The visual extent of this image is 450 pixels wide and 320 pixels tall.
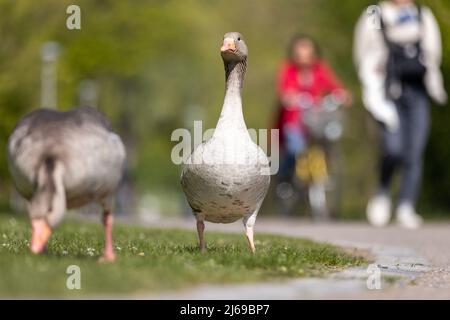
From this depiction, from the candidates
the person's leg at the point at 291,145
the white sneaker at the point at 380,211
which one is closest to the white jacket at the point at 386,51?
the white sneaker at the point at 380,211

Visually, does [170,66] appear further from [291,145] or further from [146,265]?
[146,265]

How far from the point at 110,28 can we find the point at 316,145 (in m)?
19.5

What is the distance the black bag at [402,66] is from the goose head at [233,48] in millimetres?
7337

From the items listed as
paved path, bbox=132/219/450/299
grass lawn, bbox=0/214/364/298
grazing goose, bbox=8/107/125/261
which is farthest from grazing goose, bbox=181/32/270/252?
paved path, bbox=132/219/450/299

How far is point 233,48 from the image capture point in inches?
344

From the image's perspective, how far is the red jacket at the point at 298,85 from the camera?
18.0m

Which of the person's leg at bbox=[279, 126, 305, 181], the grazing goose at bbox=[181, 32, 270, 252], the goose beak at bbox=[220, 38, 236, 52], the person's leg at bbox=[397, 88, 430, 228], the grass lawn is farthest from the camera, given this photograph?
the person's leg at bbox=[279, 126, 305, 181]

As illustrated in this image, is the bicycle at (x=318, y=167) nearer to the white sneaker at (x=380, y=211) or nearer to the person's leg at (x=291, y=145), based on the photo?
the person's leg at (x=291, y=145)

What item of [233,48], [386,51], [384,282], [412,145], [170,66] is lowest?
[384,282]

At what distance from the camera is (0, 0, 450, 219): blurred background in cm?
2198

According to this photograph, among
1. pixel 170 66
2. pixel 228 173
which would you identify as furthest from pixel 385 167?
pixel 170 66

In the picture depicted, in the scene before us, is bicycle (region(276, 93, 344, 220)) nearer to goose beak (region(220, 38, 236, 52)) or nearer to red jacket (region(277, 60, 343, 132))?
red jacket (region(277, 60, 343, 132))

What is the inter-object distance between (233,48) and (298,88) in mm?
9436
